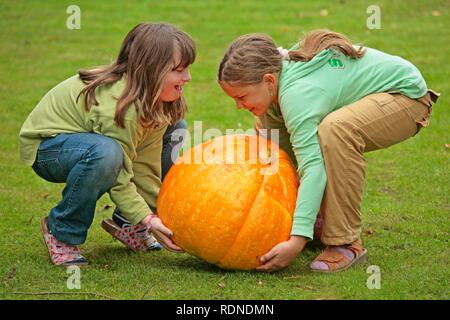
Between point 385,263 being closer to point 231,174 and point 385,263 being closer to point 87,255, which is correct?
point 231,174

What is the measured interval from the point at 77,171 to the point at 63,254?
53 centimetres

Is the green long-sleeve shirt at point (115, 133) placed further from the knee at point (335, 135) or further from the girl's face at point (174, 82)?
the knee at point (335, 135)

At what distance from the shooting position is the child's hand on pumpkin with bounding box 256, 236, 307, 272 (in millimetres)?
4203

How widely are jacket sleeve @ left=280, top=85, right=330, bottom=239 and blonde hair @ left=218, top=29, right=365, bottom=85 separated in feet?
0.62

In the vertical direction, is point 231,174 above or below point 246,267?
above

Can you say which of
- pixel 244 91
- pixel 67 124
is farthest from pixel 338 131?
pixel 67 124

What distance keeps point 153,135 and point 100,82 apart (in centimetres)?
49

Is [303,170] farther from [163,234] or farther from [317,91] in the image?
[163,234]

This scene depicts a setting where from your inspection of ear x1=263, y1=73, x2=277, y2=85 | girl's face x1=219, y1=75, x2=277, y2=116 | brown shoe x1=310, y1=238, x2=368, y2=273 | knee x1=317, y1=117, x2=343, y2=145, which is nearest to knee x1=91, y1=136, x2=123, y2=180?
girl's face x1=219, y1=75, x2=277, y2=116

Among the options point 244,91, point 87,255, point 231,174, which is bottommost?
point 87,255

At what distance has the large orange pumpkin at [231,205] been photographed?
166 inches

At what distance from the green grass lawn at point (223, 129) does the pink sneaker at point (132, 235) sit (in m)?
0.09

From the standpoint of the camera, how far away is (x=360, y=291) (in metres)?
4.04

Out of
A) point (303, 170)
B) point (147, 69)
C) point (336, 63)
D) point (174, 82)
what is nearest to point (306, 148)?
point (303, 170)
